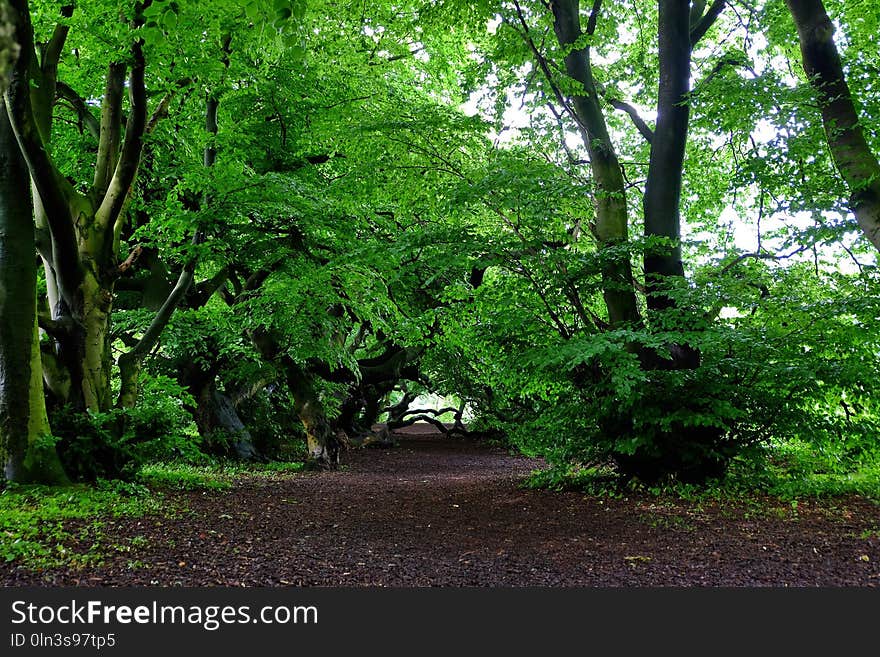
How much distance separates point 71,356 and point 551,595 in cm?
595

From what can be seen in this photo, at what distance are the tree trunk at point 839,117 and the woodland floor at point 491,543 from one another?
8.95ft

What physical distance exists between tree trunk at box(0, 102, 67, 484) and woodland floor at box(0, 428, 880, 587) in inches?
56.0

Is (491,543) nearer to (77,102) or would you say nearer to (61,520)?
(61,520)

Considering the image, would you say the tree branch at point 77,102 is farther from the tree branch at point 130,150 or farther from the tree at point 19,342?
the tree at point 19,342

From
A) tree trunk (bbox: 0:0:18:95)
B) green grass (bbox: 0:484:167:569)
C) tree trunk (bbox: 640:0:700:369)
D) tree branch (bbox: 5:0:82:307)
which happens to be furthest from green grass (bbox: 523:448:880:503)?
tree trunk (bbox: 0:0:18:95)

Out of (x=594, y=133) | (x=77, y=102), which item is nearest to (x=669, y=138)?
(x=594, y=133)

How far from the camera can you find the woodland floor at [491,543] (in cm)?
386

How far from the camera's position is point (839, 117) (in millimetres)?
5957

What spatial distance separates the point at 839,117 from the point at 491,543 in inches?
200

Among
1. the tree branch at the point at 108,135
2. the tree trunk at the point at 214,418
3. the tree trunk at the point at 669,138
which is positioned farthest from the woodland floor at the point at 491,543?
the tree trunk at the point at 214,418

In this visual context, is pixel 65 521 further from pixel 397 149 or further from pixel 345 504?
pixel 397 149

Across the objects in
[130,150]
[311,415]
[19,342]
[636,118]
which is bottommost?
[311,415]

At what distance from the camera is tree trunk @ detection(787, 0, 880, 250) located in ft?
18.9

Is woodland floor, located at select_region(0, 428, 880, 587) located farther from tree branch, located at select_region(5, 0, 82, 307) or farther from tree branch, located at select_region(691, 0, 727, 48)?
tree branch, located at select_region(691, 0, 727, 48)
